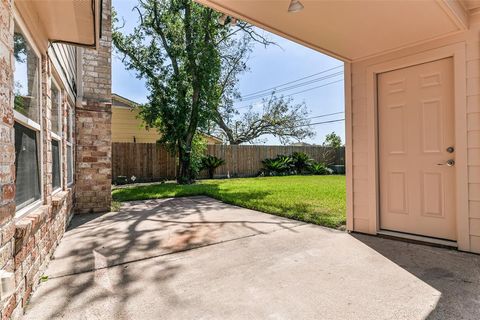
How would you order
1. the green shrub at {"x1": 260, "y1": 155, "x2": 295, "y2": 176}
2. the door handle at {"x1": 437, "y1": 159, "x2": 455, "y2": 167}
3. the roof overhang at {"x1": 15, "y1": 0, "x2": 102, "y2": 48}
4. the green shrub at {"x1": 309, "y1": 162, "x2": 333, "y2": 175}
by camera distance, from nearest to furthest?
the roof overhang at {"x1": 15, "y1": 0, "x2": 102, "y2": 48} → the door handle at {"x1": 437, "y1": 159, "x2": 455, "y2": 167} → the green shrub at {"x1": 260, "y1": 155, "x2": 295, "y2": 176} → the green shrub at {"x1": 309, "y1": 162, "x2": 333, "y2": 175}

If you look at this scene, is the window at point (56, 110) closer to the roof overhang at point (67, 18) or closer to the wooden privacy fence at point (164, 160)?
the roof overhang at point (67, 18)

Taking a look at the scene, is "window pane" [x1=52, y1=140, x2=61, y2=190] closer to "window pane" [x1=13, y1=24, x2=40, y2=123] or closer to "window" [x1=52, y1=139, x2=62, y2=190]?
"window" [x1=52, y1=139, x2=62, y2=190]

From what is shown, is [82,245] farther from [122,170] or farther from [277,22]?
[122,170]

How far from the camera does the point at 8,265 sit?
1.49 metres

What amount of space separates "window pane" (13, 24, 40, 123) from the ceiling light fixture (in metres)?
2.16

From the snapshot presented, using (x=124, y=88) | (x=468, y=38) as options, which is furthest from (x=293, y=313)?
(x=124, y=88)

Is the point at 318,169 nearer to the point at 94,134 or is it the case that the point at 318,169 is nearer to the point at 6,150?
the point at 94,134

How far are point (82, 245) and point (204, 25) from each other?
8392mm

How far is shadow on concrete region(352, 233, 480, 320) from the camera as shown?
1813 millimetres

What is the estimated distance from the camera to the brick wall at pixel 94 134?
505cm

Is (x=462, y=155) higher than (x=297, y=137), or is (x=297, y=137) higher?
(x=297, y=137)

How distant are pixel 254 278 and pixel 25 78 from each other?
247 cm

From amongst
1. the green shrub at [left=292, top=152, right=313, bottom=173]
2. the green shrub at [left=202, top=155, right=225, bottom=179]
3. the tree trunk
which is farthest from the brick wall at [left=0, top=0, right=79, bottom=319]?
the green shrub at [left=292, top=152, right=313, bottom=173]

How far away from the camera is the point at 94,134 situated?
203 inches
